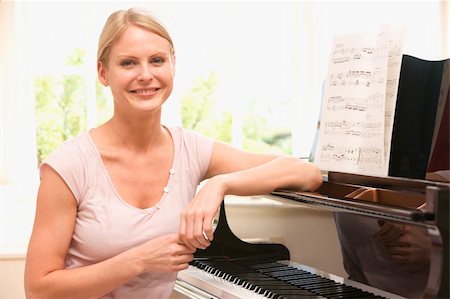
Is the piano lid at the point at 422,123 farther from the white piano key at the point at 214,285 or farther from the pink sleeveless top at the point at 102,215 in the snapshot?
the pink sleeveless top at the point at 102,215

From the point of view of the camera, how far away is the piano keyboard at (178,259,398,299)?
6.47ft

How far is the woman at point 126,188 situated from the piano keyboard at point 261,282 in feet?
0.45

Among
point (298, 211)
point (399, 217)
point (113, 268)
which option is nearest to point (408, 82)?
point (298, 211)

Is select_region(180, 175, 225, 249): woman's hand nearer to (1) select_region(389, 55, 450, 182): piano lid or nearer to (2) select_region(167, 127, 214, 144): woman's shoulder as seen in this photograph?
(2) select_region(167, 127, 214, 144): woman's shoulder

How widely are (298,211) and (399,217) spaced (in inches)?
35.4

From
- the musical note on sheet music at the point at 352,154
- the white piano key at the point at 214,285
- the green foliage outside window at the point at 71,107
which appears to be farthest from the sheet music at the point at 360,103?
the green foliage outside window at the point at 71,107

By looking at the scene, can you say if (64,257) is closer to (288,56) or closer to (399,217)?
(399,217)

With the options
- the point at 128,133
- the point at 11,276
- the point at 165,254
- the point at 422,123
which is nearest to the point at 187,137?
the point at 128,133

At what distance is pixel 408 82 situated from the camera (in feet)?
7.69

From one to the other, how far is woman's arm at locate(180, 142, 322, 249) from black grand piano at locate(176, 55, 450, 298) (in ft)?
0.18

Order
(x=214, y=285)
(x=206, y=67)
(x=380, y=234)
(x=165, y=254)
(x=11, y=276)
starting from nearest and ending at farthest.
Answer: (x=380, y=234) → (x=165, y=254) → (x=214, y=285) → (x=11, y=276) → (x=206, y=67)

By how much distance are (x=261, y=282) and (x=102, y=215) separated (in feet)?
1.73

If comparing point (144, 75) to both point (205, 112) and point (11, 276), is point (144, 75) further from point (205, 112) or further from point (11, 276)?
point (205, 112)

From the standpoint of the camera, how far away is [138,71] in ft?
7.47
